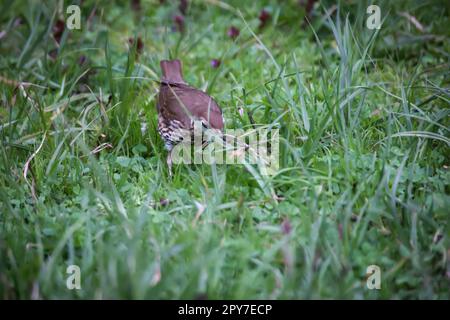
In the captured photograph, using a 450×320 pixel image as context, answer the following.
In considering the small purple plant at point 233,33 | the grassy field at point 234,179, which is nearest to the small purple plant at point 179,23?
the grassy field at point 234,179

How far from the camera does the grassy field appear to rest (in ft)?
8.78

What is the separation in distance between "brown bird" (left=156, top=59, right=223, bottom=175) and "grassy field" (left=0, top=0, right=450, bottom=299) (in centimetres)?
16

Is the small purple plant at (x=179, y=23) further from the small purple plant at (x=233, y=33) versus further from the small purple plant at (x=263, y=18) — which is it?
the small purple plant at (x=263, y=18)

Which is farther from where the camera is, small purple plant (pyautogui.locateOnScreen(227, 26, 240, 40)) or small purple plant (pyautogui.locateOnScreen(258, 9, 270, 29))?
small purple plant (pyautogui.locateOnScreen(258, 9, 270, 29))

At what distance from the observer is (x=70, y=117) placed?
13.9 feet

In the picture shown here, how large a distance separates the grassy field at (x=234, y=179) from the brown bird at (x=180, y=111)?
160 millimetres

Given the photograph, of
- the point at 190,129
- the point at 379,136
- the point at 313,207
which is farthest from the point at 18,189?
the point at 379,136

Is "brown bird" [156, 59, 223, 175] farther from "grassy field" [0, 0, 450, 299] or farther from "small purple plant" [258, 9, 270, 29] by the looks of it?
"small purple plant" [258, 9, 270, 29]

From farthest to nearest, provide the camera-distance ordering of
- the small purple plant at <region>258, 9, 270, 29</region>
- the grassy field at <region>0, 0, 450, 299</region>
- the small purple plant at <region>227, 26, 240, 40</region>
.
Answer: the small purple plant at <region>258, 9, 270, 29</region>
the small purple plant at <region>227, 26, 240, 40</region>
the grassy field at <region>0, 0, 450, 299</region>

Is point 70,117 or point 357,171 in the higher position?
point 70,117

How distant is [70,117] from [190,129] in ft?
3.46

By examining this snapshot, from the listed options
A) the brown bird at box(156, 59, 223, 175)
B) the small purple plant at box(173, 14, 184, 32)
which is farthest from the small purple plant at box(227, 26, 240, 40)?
the brown bird at box(156, 59, 223, 175)

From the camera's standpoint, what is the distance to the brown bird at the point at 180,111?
11.7 feet
